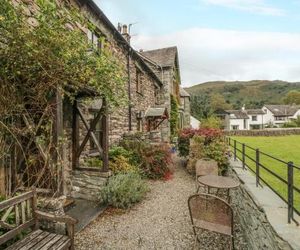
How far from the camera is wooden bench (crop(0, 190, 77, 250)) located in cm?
330

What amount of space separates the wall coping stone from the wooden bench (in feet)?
9.53

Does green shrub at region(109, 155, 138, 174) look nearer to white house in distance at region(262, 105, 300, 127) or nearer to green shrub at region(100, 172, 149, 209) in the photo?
green shrub at region(100, 172, 149, 209)

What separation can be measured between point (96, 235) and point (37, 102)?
2863 millimetres

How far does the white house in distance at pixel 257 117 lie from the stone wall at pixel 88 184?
57.2 m

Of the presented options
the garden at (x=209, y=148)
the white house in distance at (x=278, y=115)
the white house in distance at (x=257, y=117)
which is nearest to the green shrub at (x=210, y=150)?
the garden at (x=209, y=148)

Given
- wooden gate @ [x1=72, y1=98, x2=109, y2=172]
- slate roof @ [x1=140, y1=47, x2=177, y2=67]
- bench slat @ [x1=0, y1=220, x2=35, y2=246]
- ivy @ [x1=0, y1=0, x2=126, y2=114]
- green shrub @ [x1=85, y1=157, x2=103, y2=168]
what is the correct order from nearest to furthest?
bench slat @ [x1=0, y1=220, x2=35, y2=246]
ivy @ [x1=0, y1=0, x2=126, y2=114]
wooden gate @ [x1=72, y1=98, x2=109, y2=172]
green shrub @ [x1=85, y1=157, x2=103, y2=168]
slate roof @ [x1=140, y1=47, x2=177, y2=67]

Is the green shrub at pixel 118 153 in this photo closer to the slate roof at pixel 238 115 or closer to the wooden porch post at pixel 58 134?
the wooden porch post at pixel 58 134

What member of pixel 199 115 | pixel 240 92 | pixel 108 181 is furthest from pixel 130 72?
pixel 240 92

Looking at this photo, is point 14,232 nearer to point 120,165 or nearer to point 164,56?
point 120,165

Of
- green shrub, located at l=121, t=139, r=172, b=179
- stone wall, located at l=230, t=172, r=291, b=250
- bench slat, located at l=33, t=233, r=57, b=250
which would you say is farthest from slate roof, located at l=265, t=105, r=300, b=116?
bench slat, located at l=33, t=233, r=57, b=250

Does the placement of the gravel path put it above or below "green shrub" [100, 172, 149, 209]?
below

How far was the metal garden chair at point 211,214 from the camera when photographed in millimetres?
3580

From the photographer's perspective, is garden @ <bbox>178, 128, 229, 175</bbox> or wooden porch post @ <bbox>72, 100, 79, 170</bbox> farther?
garden @ <bbox>178, 128, 229, 175</bbox>

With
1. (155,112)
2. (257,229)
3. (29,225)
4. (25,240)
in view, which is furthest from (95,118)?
(155,112)
